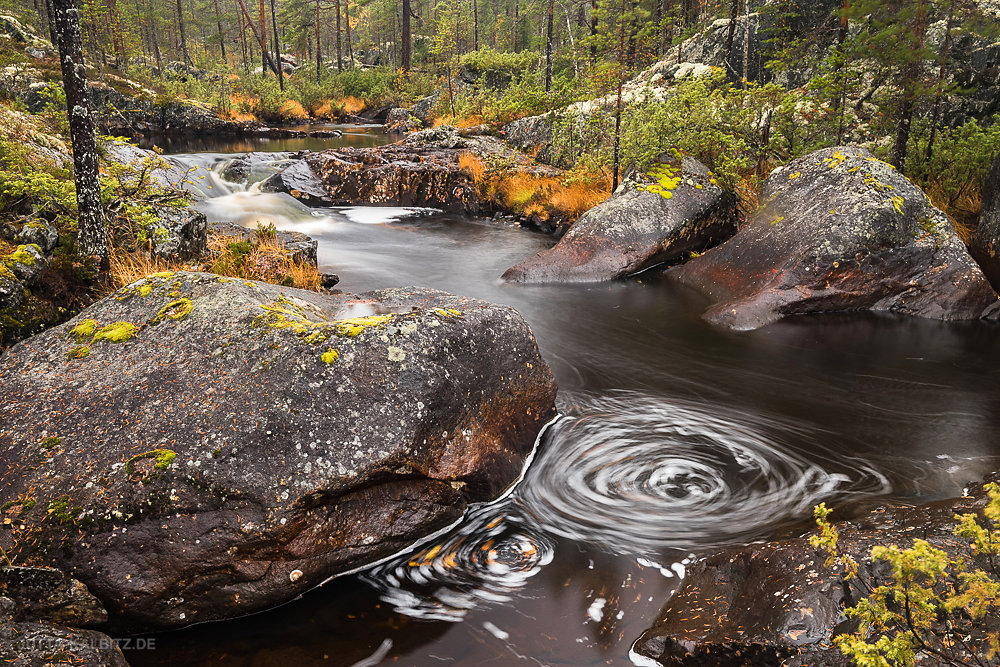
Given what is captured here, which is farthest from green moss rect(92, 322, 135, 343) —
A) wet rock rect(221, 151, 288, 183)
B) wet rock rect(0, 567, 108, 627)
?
wet rock rect(221, 151, 288, 183)

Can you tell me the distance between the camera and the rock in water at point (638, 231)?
38.4 ft

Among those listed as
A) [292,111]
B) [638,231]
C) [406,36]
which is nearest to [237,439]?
[638,231]

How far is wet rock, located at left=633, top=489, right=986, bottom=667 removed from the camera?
2.99 metres

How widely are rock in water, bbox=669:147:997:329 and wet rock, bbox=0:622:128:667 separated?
885 cm

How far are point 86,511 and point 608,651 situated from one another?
11.4ft

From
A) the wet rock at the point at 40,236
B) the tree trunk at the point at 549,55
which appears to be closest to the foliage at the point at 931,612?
the wet rock at the point at 40,236

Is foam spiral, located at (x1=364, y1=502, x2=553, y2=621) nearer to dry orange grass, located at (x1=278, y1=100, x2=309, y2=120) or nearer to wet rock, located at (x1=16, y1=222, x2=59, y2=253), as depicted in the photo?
wet rock, located at (x1=16, y1=222, x2=59, y2=253)

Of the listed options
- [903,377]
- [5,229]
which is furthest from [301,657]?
[903,377]

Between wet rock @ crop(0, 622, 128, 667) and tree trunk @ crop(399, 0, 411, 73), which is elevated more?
tree trunk @ crop(399, 0, 411, 73)

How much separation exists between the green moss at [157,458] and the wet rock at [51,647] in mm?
1028

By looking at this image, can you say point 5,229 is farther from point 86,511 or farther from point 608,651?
point 608,651

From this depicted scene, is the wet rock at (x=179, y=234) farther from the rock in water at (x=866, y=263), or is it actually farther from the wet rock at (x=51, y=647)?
the rock in water at (x=866, y=263)

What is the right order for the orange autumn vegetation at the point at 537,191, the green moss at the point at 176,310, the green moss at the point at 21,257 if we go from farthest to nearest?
the orange autumn vegetation at the point at 537,191, the green moss at the point at 21,257, the green moss at the point at 176,310

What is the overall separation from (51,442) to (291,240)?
23.9ft
